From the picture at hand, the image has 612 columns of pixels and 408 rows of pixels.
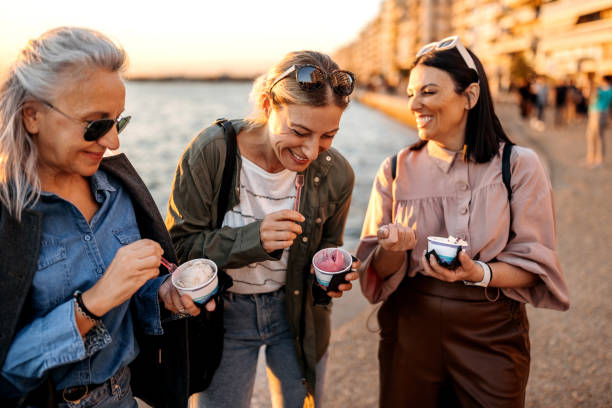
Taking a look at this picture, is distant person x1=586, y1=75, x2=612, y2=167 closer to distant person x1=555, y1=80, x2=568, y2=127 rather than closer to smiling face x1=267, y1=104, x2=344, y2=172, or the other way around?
distant person x1=555, y1=80, x2=568, y2=127

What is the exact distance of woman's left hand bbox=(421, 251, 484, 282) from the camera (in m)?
1.97

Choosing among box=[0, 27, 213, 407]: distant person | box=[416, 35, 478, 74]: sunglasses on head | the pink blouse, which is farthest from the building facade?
box=[0, 27, 213, 407]: distant person

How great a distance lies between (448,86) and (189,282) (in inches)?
60.3

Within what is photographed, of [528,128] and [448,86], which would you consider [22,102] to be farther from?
[528,128]

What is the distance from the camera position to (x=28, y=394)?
147 centimetres

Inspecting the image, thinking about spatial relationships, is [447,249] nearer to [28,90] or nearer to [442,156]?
[442,156]

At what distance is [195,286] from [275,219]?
1.48ft

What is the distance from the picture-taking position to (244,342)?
7.48 feet

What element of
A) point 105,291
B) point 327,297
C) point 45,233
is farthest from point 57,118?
point 327,297

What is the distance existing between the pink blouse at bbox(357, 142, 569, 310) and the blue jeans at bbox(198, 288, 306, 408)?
1.85ft

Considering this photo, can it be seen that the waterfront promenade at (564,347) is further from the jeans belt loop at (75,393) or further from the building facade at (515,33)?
the building facade at (515,33)

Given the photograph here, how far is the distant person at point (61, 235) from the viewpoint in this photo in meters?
1.40

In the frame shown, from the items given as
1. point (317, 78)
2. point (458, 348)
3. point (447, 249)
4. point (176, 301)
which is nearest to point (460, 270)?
point (447, 249)

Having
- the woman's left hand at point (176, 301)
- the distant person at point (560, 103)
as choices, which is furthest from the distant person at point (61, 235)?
the distant person at point (560, 103)
